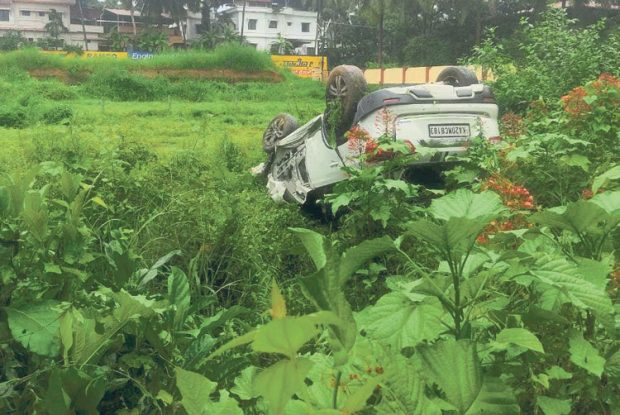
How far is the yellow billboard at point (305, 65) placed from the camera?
1239 inches

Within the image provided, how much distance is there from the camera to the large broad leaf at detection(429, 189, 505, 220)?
1.11 metres

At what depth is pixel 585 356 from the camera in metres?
1.10

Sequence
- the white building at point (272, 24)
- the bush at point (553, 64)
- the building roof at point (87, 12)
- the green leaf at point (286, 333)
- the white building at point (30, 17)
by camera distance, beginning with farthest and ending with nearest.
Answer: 1. the building roof at point (87, 12)
2. the white building at point (272, 24)
3. the white building at point (30, 17)
4. the bush at point (553, 64)
5. the green leaf at point (286, 333)

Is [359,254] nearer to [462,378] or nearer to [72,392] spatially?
[462,378]

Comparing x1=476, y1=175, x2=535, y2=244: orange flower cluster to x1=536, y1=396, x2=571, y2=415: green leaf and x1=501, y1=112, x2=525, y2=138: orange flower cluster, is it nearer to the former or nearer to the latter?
x1=536, y1=396, x2=571, y2=415: green leaf

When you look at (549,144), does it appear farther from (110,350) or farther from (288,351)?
(288,351)

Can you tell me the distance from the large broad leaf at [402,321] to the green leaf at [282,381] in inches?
11.5

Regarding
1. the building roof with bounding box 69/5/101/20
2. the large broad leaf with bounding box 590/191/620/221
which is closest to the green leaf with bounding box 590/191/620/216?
the large broad leaf with bounding box 590/191/620/221

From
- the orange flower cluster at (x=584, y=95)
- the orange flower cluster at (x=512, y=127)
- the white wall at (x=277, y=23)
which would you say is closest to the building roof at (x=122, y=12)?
the white wall at (x=277, y=23)

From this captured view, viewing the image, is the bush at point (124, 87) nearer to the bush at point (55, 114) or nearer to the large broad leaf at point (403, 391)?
the bush at point (55, 114)

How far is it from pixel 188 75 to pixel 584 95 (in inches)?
966

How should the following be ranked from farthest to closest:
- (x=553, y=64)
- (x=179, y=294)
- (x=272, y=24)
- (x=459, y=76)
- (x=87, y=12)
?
(x=87, y=12), (x=272, y=24), (x=553, y=64), (x=459, y=76), (x=179, y=294)

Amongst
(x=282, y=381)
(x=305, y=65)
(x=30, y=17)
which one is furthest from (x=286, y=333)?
(x=30, y=17)

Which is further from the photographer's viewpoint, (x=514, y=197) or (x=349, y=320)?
(x=514, y=197)
